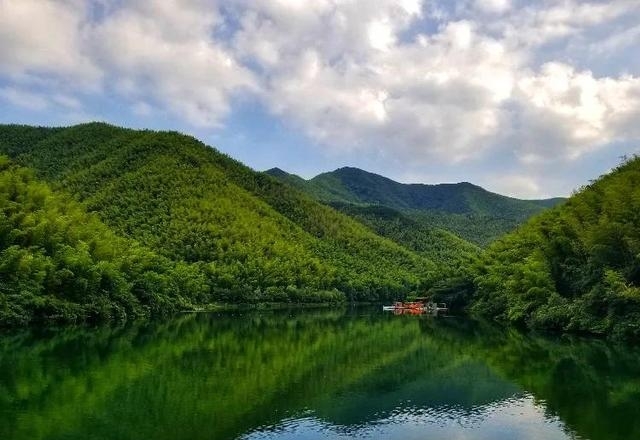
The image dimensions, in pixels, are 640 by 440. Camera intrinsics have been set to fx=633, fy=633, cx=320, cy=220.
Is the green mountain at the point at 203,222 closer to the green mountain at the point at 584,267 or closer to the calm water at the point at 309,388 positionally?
the calm water at the point at 309,388

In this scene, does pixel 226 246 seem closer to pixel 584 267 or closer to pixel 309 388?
pixel 584 267

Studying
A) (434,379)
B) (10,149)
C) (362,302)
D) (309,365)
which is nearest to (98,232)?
(309,365)

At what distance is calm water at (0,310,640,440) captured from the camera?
72.5ft

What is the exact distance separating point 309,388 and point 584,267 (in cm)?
3428

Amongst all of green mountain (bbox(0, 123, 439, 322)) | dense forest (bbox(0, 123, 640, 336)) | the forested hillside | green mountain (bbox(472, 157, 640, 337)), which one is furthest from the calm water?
green mountain (bbox(0, 123, 439, 322))

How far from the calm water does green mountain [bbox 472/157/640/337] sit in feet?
11.5

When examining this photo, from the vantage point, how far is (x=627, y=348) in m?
43.2

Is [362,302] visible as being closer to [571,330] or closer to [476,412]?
[571,330]

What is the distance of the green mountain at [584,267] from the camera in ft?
156

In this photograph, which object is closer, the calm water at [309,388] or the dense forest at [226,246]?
the calm water at [309,388]

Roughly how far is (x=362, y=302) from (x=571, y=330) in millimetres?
80166

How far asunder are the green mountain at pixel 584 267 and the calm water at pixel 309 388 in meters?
3.50

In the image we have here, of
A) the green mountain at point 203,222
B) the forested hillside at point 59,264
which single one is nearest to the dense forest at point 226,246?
the forested hillside at point 59,264

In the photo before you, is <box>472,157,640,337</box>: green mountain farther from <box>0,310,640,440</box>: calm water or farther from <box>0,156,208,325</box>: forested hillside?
<box>0,156,208,325</box>: forested hillside
